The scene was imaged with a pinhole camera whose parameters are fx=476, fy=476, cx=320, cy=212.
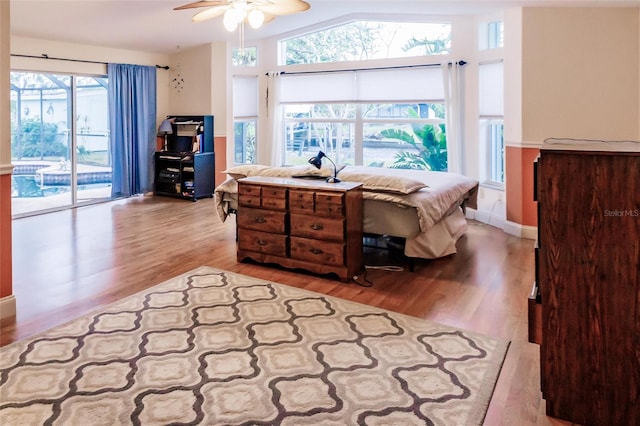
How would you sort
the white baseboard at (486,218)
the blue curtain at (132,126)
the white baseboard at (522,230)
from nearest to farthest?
1. the white baseboard at (522,230)
2. the white baseboard at (486,218)
3. the blue curtain at (132,126)

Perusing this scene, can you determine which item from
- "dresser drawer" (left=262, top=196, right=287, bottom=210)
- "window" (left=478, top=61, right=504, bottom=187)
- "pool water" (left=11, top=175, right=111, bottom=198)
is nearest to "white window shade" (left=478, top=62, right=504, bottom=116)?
"window" (left=478, top=61, right=504, bottom=187)

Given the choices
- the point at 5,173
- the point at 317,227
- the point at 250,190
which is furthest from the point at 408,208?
the point at 5,173

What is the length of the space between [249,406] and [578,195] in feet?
5.20

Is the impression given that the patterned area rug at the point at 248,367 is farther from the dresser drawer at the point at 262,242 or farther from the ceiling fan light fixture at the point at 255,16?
the ceiling fan light fixture at the point at 255,16

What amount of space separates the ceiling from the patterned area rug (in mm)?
3677

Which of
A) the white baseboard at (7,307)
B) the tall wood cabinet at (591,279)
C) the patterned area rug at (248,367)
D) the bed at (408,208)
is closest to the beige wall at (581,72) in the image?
the bed at (408,208)

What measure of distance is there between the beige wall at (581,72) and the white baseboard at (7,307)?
192 inches

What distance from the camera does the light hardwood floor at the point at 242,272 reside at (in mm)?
2629

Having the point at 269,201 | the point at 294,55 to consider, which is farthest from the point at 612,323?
the point at 294,55

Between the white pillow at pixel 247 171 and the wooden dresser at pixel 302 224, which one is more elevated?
the white pillow at pixel 247 171

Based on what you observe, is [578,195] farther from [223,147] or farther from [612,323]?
[223,147]

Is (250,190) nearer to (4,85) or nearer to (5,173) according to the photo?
(5,173)

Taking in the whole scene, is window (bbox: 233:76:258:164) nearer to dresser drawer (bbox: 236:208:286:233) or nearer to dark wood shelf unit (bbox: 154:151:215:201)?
dark wood shelf unit (bbox: 154:151:215:201)

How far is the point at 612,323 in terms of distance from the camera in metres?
1.82
